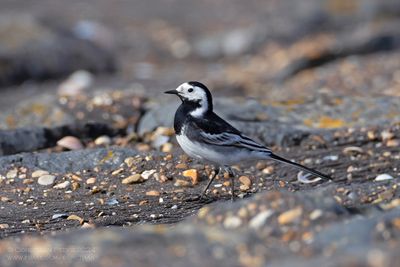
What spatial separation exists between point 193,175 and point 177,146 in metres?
0.98

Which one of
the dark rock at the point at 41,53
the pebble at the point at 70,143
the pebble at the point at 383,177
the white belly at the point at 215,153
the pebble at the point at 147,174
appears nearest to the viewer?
the white belly at the point at 215,153

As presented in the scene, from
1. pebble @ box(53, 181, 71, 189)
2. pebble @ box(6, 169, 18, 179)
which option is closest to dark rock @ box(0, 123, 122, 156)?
pebble @ box(6, 169, 18, 179)

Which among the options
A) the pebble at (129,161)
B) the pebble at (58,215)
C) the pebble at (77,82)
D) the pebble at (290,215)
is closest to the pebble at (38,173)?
the pebble at (129,161)

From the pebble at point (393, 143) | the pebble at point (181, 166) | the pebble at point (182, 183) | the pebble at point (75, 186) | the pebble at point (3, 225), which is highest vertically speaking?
the pebble at point (393, 143)

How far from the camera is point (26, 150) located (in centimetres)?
783

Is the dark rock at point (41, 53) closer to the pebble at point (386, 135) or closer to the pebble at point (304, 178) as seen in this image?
the pebble at point (386, 135)

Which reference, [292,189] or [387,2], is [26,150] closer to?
[292,189]

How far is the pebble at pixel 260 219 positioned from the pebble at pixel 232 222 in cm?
6

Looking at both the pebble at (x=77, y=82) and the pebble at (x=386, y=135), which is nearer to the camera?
the pebble at (x=386, y=135)

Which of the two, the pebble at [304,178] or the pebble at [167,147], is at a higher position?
the pebble at [167,147]

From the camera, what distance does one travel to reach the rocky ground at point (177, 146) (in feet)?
13.3

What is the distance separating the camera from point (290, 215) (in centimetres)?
432

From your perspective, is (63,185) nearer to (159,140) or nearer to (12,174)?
(12,174)

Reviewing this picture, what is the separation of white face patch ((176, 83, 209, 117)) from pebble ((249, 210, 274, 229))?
2.28 metres
